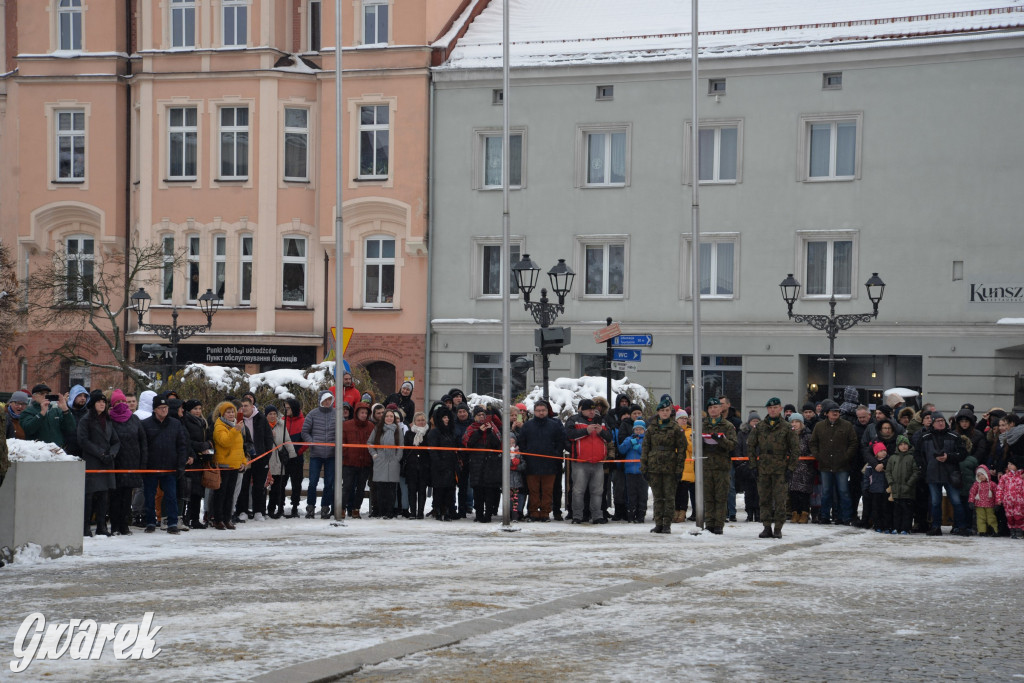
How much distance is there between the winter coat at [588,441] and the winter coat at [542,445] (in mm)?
202

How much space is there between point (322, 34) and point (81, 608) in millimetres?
33330

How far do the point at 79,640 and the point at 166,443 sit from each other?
27.8 ft

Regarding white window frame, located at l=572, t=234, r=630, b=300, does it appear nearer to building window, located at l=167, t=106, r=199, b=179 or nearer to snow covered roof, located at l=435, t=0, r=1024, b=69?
snow covered roof, located at l=435, t=0, r=1024, b=69

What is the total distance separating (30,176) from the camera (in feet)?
143

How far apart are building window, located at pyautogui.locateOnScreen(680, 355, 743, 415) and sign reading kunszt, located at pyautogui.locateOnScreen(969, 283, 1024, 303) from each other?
6239 mm

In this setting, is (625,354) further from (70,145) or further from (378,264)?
(70,145)

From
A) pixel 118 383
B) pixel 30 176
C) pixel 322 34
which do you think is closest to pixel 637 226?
pixel 322 34

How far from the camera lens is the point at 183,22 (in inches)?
1684

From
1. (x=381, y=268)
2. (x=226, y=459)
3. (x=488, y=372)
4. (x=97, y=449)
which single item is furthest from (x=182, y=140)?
(x=97, y=449)

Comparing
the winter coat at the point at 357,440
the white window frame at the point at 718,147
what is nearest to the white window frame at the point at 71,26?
the white window frame at the point at 718,147

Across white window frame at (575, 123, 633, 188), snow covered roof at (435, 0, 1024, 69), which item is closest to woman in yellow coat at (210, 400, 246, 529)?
white window frame at (575, 123, 633, 188)

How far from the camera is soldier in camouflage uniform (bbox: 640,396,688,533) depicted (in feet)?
61.9

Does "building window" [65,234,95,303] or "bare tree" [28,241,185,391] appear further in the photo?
"building window" [65,234,95,303]

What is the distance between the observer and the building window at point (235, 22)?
42.6 meters
